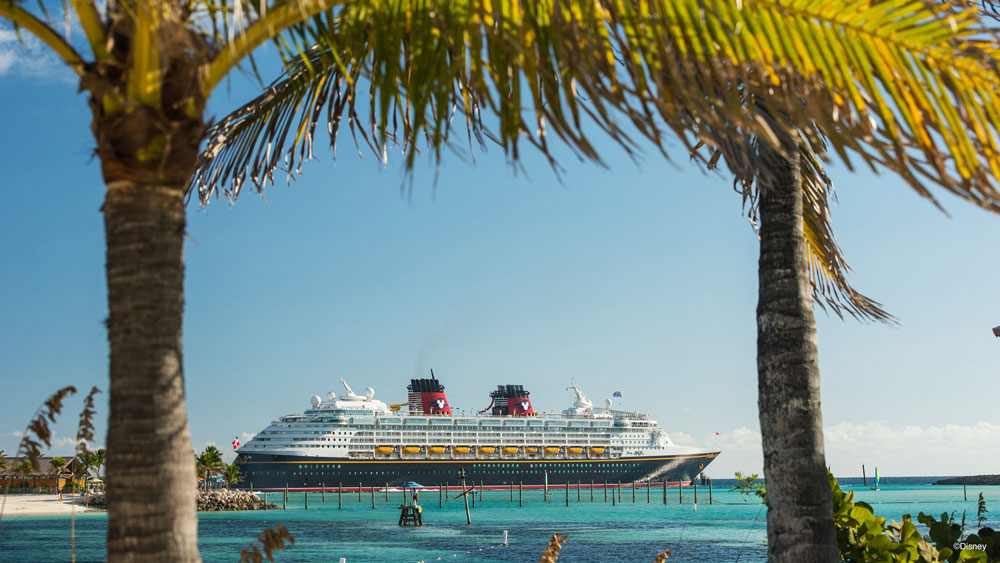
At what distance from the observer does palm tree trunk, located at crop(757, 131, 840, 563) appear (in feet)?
10.7

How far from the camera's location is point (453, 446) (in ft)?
223

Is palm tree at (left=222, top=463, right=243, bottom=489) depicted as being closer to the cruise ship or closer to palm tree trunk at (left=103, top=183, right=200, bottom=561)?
the cruise ship

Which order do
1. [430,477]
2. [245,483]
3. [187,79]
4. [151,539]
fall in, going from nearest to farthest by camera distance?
[151,539]
[187,79]
[245,483]
[430,477]

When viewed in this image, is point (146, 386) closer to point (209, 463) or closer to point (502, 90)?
point (502, 90)

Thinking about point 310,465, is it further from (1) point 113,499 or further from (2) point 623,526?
(1) point 113,499

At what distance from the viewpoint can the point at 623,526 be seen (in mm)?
38344

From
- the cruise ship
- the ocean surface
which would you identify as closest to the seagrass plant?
the ocean surface

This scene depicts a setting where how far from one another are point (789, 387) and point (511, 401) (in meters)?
71.7

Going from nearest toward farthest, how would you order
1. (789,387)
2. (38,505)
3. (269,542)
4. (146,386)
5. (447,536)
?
(146,386), (269,542), (789,387), (447,536), (38,505)

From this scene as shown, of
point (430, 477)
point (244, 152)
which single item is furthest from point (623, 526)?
point (244, 152)

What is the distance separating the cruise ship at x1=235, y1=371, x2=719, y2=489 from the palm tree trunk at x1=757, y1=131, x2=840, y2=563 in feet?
202

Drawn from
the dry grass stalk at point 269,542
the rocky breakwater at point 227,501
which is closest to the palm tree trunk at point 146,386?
the dry grass stalk at point 269,542

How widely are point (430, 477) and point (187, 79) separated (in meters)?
66.9

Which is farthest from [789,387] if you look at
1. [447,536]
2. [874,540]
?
[447,536]
